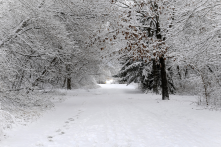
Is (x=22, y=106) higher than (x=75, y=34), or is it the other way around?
(x=75, y=34)

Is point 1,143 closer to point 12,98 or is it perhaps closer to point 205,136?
point 12,98

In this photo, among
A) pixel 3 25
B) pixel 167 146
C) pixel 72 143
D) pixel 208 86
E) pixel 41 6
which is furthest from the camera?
pixel 208 86

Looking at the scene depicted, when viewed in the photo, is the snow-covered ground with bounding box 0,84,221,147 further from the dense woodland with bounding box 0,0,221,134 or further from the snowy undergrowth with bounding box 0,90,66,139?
the dense woodland with bounding box 0,0,221,134

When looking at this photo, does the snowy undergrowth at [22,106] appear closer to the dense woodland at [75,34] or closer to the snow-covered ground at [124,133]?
the dense woodland at [75,34]

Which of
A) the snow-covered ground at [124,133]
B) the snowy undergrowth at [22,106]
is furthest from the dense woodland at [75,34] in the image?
the snow-covered ground at [124,133]

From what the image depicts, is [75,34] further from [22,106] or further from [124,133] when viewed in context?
[124,133]

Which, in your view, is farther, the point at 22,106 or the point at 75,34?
the point at 75,34

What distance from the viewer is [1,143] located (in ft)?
14.8

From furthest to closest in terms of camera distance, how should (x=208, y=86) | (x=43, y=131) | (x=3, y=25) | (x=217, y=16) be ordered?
(x=208, y=86), (x=3, y=25), (x=217, y=16), (x=43, y=131)

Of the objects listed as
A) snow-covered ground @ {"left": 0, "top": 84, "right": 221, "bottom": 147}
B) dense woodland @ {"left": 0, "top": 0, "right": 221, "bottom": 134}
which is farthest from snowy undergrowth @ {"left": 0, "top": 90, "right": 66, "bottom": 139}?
snow-covered ground @ {"left": 0, "top": 84, "right": 221, "bottom": 147}

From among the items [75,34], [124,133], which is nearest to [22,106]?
[75,34]

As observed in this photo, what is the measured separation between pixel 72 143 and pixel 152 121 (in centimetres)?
339

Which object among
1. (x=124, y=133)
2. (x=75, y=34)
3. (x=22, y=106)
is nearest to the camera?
(x=124, y=133)

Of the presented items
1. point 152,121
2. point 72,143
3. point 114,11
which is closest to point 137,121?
point 152,121
